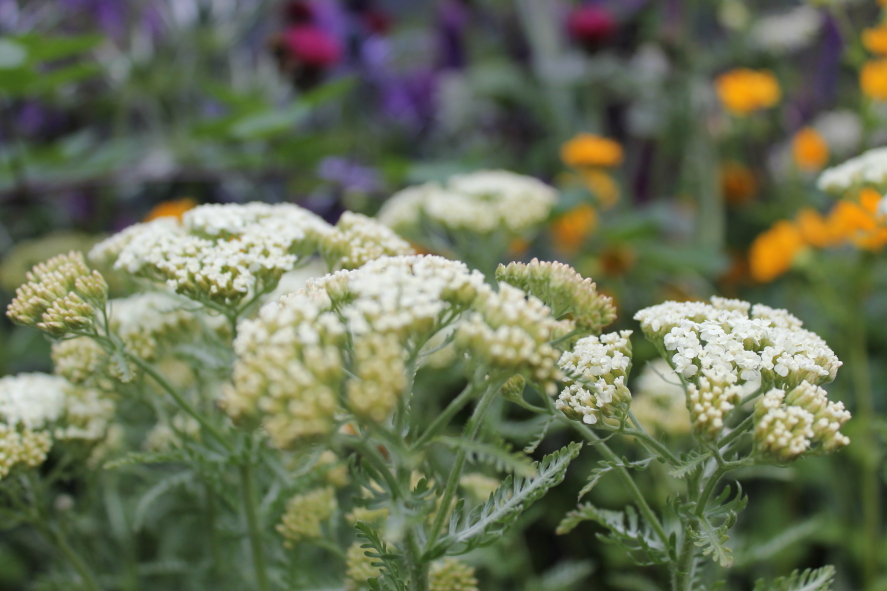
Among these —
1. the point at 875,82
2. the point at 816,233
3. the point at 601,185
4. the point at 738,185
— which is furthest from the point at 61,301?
the point at 738,185

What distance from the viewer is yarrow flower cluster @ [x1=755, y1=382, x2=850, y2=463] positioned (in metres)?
0.63

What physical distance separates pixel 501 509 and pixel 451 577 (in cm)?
20

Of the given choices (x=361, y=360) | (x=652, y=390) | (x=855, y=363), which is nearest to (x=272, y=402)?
(x=361, y=360)

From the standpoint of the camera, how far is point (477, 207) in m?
1.42

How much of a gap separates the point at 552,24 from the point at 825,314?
1.93m

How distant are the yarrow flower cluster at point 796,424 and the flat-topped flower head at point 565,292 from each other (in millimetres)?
175

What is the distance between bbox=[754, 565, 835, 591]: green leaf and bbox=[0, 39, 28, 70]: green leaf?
134 centimetres

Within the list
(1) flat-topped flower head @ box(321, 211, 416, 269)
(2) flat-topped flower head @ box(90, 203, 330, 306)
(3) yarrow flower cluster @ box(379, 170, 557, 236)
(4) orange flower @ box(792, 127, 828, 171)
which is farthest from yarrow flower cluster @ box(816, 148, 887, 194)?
(4) orange flower @ box(792, 127, 828, 171)

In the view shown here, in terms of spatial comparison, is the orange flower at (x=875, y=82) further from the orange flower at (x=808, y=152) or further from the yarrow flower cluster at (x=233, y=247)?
the yarrow flower cluster at (x=233, y=247)

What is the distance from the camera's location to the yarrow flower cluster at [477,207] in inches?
55.1

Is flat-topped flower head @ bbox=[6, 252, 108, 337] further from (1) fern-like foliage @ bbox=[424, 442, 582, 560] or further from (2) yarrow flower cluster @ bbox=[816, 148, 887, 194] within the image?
(2) yarrow flower cluster @ bbox=[816, 148, 887, 194]

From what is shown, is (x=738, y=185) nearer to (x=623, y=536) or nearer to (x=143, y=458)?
(x=623, y=536)

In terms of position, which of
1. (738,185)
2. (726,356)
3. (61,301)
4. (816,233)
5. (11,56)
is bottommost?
(738,185)

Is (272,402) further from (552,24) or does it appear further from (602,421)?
(552,24)
